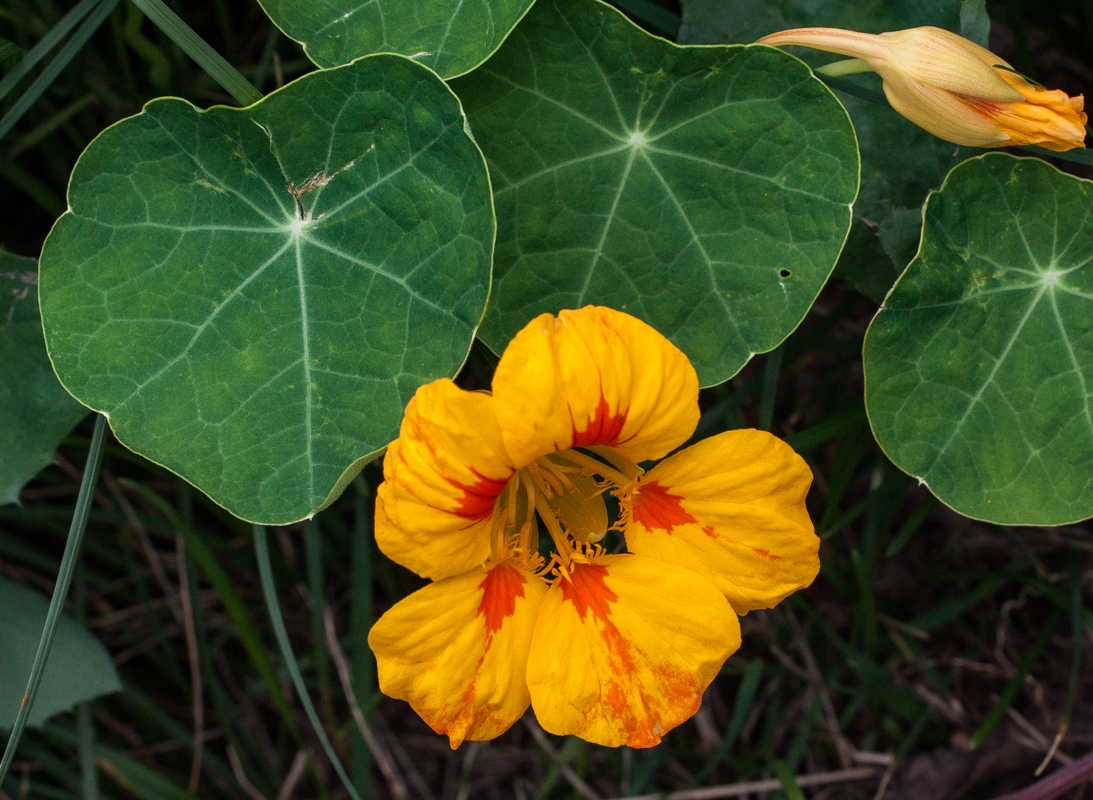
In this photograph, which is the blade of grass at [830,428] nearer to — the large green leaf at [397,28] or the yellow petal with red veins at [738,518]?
the yellow petal with red veins at [738,518]

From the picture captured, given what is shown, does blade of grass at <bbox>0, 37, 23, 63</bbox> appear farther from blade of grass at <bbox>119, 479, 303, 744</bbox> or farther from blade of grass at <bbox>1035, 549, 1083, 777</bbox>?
blade of grass at <bbox>1035, 549, 1083, 777</bbox>

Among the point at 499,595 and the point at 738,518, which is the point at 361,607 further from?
the point at 738,518

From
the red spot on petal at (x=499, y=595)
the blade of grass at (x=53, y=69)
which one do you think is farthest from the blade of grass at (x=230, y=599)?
the red spot on petal at (x=499, y=595)

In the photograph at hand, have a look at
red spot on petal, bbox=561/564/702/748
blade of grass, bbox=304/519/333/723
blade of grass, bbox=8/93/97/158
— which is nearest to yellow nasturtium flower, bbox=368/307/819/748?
red spot on petal, bbox=561/564/702/748

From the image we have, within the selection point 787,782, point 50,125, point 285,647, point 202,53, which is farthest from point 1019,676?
point 50,125

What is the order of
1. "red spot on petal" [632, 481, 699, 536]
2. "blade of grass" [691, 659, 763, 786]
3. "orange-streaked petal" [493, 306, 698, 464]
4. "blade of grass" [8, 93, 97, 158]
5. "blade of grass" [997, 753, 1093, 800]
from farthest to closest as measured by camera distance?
"blade of grass" [691, 659, 763, 786] → "blade of grass" [8, 93, 97, 158] → "blade of grass" [997, 753, 1093, 800] → "red spot on petal" [632, 481, 699, 536] → "orange-streaked petal" [493, 306, 698, 464]

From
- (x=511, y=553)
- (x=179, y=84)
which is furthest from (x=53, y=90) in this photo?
(x=511, y=553)
